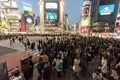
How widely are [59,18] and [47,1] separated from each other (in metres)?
17.5

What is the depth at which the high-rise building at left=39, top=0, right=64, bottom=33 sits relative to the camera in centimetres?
10469

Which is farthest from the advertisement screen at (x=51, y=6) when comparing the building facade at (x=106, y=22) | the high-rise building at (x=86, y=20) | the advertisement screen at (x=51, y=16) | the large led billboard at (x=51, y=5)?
the building facade at (x=106, y=22)

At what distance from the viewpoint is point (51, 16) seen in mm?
107562

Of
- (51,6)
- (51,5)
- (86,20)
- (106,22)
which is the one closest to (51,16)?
(51,6)

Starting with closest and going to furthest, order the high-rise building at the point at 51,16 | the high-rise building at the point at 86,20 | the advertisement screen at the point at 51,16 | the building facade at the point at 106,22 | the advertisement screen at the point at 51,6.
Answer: the building facade at the point at 106,22 < the high-rise building at the point at 86,20 < the high-rise building at the point at 51,16 < the advertisement screen at the point at 51,16 < the advertisement screen at the point at 51,6

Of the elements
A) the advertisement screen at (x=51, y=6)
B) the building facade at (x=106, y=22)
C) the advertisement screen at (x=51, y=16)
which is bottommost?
the building facade at (x=106, y=22)

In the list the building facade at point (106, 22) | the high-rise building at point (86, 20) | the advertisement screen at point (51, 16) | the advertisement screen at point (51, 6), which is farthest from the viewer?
the advertisement screen at point (51, 6)

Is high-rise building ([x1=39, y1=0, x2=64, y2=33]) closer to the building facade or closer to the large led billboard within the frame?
the large led billboard

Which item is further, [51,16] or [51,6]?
[51,6]

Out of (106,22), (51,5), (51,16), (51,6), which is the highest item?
(51,5)

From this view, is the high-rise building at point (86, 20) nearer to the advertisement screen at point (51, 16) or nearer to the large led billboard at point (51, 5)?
A: the advertisement screen at point (51, 16)

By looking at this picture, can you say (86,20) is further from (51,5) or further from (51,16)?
(51,5)

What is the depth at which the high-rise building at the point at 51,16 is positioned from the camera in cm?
10469

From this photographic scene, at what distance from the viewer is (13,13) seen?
8975 cm
